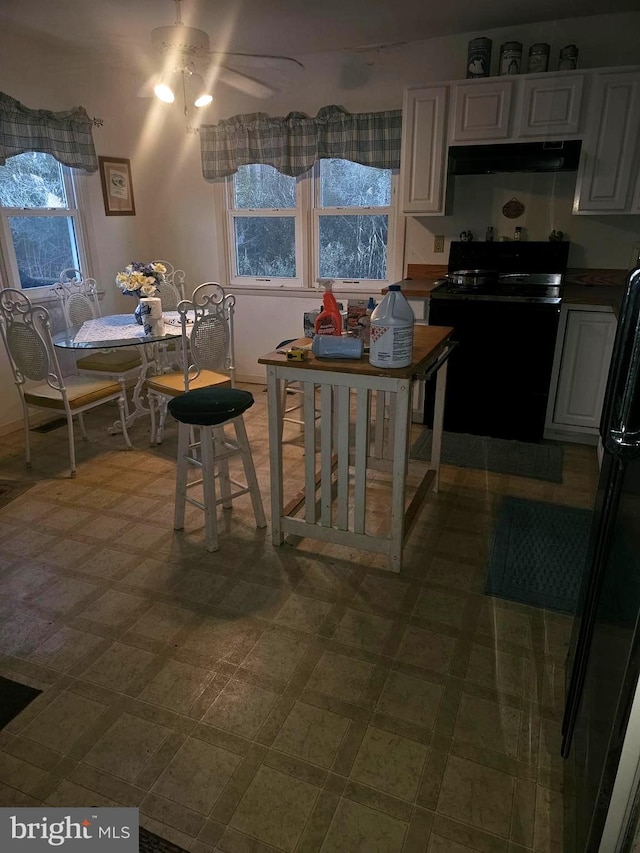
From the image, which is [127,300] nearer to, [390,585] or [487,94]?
[487,94]

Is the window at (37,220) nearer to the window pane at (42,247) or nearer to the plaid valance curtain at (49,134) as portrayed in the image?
the window pane at (42,247)

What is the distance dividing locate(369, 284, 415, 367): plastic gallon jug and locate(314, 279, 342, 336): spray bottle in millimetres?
263

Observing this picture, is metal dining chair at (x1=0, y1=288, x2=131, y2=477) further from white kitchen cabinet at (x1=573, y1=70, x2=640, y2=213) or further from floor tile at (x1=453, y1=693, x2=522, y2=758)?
white kitchen cabinet at (x1=573, y1=70, x2=640, y2=213)

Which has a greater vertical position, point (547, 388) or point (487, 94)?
point (487, 94)

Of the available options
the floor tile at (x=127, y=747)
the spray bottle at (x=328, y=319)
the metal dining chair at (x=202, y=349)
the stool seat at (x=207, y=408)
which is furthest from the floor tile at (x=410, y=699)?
the metal dining chair at (x=202, y=349)

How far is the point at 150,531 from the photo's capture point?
8.57 ft

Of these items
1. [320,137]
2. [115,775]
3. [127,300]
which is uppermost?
[320,137]

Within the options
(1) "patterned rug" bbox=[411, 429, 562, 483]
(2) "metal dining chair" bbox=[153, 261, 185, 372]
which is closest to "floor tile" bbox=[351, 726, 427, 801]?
(1) "patterned rug" bbox=[411, 429, 562, 483]

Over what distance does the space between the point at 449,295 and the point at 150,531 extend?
229 centimetres

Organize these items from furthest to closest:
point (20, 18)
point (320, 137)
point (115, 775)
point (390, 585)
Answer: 1. point (320, 137)
2. point (20, 18)
3. point (390, 585)
4. point (115, 775)

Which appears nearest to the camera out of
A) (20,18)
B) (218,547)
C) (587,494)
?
(218,547)

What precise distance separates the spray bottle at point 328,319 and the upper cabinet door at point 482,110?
1.99 m

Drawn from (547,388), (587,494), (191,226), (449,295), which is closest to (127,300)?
(191,226)

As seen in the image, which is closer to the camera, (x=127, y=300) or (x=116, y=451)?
(x=116, y=451)
